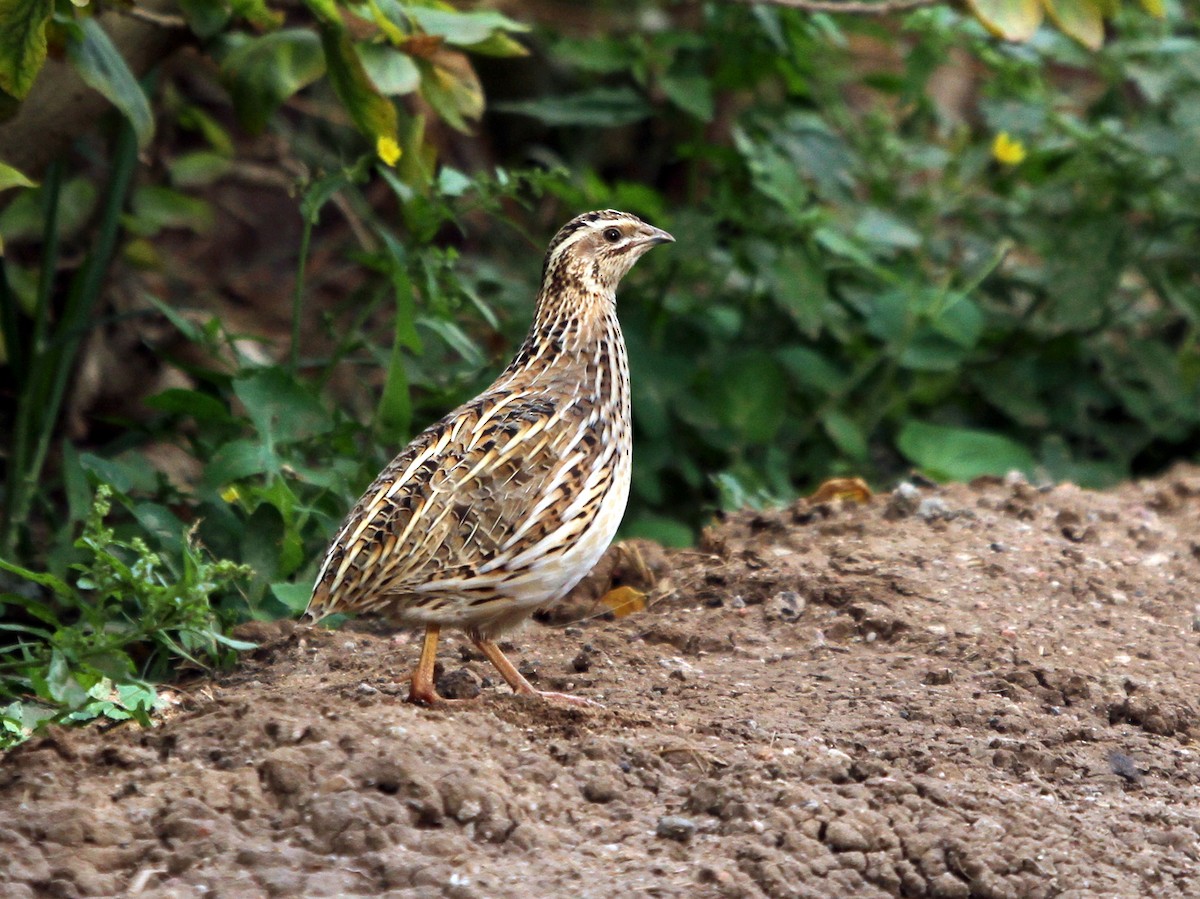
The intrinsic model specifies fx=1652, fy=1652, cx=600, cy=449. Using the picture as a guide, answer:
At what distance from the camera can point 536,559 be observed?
4191 mm

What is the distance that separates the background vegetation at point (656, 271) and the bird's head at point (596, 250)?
1.89 feet

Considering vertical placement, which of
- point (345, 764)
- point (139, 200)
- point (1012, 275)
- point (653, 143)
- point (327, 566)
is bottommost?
point (345, 764)

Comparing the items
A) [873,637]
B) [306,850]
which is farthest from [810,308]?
[306,850]

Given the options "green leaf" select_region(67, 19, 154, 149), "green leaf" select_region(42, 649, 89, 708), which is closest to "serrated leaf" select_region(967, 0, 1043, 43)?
"green leaf" select_region(67, 19, 154, 149)

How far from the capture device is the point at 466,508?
4.15 metres

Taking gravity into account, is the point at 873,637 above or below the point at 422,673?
above

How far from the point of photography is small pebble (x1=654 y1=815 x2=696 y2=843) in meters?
3.49

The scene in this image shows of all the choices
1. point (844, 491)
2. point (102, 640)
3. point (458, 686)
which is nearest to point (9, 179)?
point (102, 640)

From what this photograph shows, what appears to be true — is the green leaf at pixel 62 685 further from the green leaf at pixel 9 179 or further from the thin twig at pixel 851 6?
the thin twig at pixel 851 6

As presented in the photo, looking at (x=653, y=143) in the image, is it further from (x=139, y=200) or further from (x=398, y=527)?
(x=398, y=527)

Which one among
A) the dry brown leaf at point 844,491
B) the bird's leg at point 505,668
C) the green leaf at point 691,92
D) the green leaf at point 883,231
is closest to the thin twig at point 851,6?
the green leaf at point 691,92

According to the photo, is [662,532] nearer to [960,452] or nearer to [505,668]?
[960,452]

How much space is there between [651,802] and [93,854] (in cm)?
119

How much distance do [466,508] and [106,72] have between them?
1.99 metres
